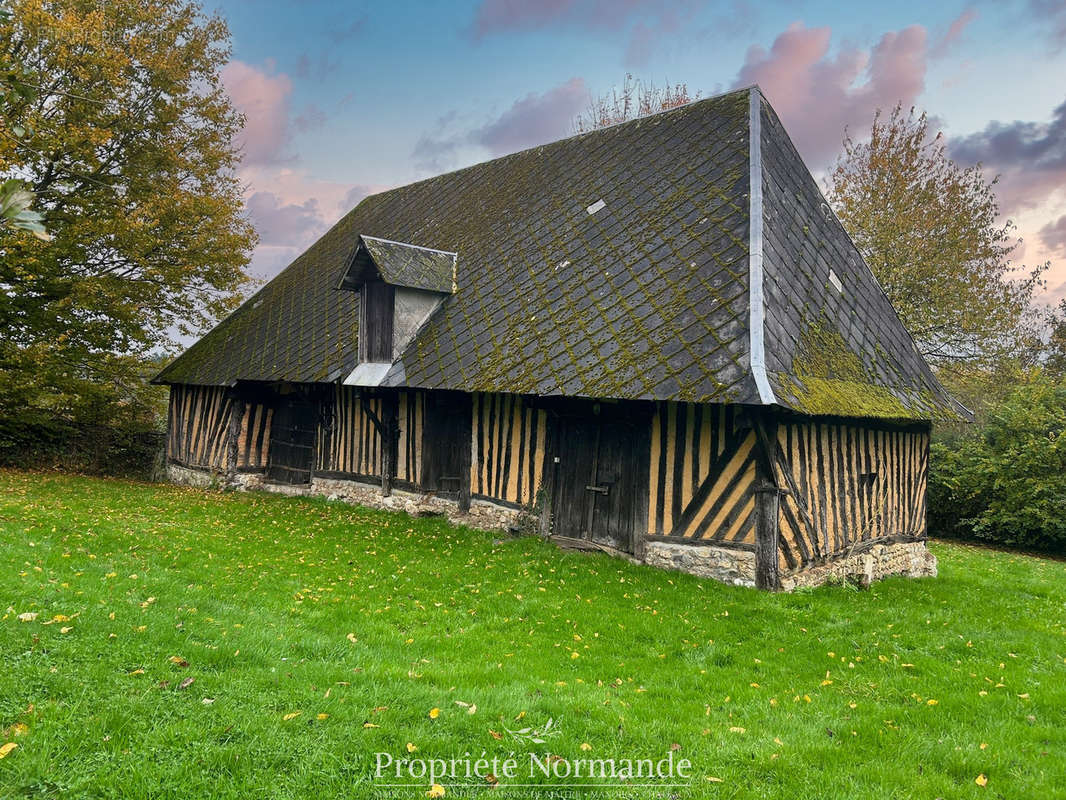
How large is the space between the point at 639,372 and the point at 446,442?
3.91 metres

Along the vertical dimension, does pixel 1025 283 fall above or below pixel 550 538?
above

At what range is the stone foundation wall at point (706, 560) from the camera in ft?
22.6

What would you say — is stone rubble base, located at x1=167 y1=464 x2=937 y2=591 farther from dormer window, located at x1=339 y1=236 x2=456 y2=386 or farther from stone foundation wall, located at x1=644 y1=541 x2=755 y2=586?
dormer window, located at x1=339 y1=236 x2=456 y2=386

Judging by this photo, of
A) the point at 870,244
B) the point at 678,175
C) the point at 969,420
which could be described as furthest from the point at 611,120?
the point at 969,420

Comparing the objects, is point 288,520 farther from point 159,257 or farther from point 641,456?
point 159,257

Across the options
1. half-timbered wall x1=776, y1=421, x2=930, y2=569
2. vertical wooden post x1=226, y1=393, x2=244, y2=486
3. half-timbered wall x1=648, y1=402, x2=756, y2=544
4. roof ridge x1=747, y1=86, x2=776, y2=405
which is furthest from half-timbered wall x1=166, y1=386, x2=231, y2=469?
half-timbered wall x1=776, y1=421, x2=930, y2=569

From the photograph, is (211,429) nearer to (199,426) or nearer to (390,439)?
(199,426)

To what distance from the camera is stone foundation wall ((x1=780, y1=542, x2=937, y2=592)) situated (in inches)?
287

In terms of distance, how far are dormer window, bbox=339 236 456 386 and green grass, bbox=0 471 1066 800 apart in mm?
3450

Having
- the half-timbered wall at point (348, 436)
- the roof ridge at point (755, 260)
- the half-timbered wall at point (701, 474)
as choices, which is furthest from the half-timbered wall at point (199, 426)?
the roof ridge at point (755, 260)

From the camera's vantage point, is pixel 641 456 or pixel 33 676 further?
pixel 641 456

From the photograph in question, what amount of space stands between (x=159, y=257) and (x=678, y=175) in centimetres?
1180

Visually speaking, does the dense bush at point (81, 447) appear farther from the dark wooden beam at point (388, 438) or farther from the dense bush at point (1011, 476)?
the dense bush at point (1011, 476)

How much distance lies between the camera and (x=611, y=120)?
2448 cm
